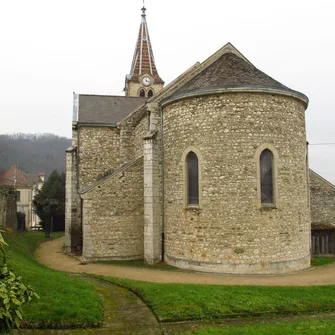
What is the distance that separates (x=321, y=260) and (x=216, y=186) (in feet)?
22.3

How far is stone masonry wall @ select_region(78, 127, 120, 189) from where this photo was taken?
2138 centimetres

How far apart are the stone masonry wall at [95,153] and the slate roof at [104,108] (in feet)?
2.39

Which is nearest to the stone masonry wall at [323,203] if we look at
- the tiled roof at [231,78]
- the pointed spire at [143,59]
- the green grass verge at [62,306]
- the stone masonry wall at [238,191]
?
the stone masonry wall at [238,191]

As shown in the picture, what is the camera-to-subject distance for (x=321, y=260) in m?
16.6

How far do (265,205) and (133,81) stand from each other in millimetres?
23159

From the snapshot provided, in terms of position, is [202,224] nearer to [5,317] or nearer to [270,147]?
[270,147]

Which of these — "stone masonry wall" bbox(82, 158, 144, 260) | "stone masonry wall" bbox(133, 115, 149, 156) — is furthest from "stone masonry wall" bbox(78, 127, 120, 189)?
"stone masonry wall" bbox(82, 158, 144, 260)

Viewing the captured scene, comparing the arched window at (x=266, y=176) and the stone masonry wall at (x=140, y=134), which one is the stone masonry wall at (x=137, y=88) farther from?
the arched window at (x=266, y=176)

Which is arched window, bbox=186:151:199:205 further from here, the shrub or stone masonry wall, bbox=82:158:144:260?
the shrub

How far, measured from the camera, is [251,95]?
46.0 ft

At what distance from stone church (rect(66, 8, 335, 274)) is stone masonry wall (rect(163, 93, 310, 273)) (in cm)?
4

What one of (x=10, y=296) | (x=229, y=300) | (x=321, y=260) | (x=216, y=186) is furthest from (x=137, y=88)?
(x=10, y=296)

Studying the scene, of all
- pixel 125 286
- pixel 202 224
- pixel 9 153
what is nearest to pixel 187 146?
pixel 202 224

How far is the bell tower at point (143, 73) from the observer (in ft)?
111
